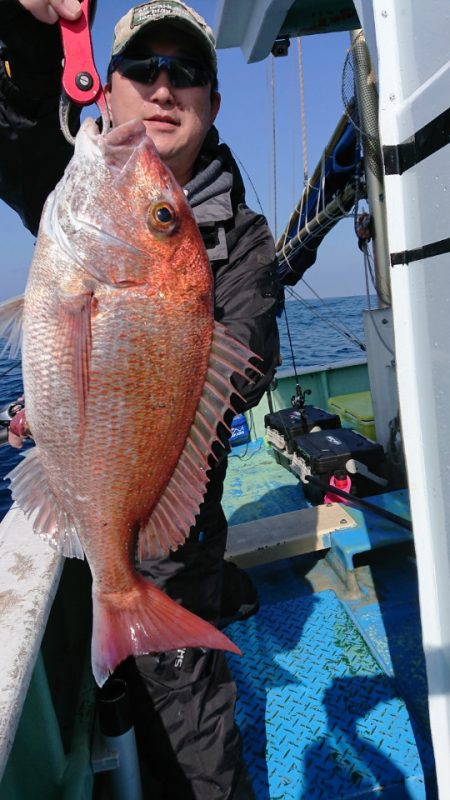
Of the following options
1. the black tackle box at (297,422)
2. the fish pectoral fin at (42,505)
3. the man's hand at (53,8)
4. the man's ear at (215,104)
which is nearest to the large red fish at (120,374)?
the fish pectoral fin at (42,505)

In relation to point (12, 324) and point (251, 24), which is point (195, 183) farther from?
point (251, 24)

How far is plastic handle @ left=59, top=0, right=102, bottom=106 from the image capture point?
3.96 ft

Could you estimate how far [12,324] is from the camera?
1228mm

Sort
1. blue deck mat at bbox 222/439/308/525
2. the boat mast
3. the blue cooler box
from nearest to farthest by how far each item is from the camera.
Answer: the boat mast
blue deck mat at bbox 222/439/308/525
the blue cooler box

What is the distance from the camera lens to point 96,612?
1.20 meters

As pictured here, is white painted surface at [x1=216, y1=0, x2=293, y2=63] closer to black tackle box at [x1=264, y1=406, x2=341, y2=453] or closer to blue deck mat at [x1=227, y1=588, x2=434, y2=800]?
black tackle box at [x1=264, y1=406, x2=341, y2=453]

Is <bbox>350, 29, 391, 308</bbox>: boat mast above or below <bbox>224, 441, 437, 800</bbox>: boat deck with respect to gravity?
Result: above

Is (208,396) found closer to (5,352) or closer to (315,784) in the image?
(5,352)

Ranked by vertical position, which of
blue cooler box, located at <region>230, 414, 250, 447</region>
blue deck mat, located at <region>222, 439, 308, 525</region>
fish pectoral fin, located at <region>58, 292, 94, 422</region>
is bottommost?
blue deck mat, located at <region>222, 439, 308, 525</region>

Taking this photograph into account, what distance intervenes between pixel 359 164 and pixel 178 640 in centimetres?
469

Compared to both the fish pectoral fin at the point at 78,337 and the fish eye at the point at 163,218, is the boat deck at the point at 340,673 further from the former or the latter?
the fish eye at the point at 163,218

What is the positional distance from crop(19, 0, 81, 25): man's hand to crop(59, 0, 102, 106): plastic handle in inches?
0.5

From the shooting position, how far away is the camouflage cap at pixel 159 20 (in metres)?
1.56

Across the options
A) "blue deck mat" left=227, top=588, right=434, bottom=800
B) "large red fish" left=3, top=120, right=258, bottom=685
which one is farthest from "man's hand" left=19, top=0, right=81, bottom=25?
"blue deck mat" left=227, top=588, right=434, bottom=800
